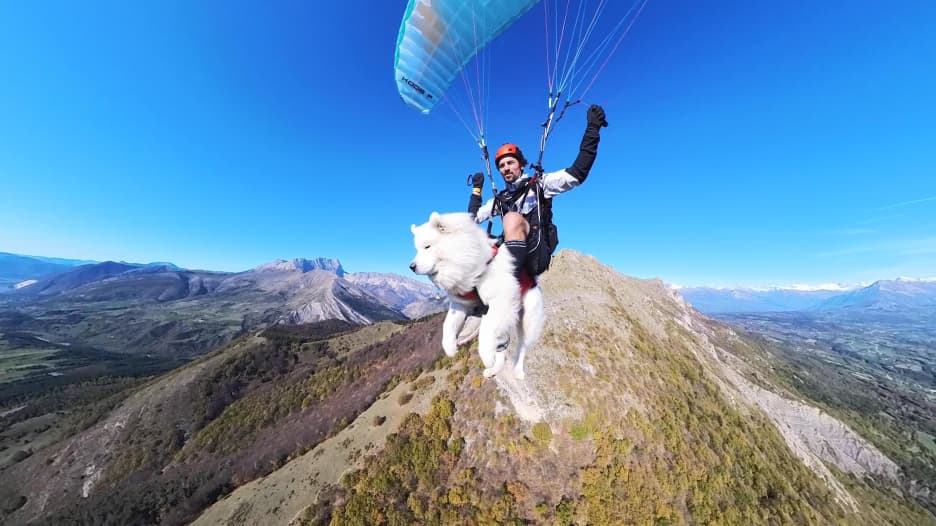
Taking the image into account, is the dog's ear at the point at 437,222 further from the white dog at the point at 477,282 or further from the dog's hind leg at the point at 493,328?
the dog's hind leg at the point at 493,328

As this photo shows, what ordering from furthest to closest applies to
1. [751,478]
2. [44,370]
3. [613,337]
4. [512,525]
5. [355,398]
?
[44,370] < [355,398] < [613,337] < [751,478] < [512,525]

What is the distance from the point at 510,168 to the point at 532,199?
989 mm

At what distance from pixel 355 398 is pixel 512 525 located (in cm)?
3985

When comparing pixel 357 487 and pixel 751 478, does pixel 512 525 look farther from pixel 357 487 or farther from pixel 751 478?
pixel 751 478

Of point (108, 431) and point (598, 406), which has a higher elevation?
point (598, 406)

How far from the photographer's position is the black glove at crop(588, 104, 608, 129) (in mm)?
6906

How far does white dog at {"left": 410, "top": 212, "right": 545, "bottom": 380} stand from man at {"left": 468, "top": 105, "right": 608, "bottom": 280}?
50 cm

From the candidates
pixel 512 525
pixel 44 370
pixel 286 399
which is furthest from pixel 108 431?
pixel 44 370

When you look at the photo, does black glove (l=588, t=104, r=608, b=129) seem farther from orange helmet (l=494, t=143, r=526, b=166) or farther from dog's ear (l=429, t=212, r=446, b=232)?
dog's ear (l=429, t=212, r=446, b=232)

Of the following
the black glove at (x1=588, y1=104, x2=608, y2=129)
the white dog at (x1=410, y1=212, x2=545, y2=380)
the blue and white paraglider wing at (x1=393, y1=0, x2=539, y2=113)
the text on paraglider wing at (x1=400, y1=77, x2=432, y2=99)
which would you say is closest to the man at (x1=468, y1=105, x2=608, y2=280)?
the black glove at (x1=588, y1=104, x2=608, y2=129)

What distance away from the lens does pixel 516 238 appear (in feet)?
25.3

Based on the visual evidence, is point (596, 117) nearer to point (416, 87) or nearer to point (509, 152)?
point (509, 152)

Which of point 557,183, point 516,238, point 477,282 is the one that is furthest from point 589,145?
point 477,282

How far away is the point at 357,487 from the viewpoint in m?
34.2
